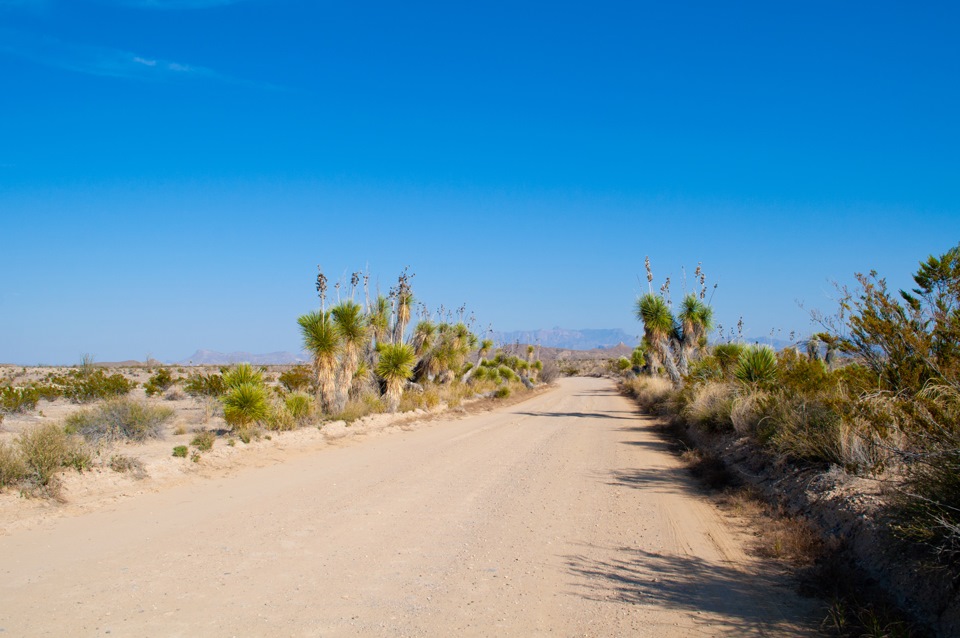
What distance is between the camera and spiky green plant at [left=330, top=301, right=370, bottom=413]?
19.3 metres

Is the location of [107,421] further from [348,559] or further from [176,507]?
[348,559]

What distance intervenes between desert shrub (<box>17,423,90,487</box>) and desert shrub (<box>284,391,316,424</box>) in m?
6.92

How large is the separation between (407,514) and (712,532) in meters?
4.09

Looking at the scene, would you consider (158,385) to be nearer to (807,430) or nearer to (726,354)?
(726,354)

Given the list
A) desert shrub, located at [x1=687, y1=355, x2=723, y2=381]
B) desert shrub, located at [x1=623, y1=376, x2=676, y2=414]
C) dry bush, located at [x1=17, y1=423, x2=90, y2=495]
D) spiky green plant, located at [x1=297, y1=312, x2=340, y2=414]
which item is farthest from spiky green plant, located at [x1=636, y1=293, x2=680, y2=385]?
dry bush, located at [x1=17, y1=423, x2=90, y2=495]

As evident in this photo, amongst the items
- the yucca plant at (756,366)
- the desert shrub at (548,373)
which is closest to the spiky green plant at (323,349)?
the yucca plant at (756,366)

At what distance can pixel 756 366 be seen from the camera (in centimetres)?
1730

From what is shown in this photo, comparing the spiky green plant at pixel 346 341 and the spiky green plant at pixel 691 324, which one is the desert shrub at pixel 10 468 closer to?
the spiky green plant at pixel 346 341

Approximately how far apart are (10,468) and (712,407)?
15.5 metres

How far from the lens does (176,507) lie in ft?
28.1

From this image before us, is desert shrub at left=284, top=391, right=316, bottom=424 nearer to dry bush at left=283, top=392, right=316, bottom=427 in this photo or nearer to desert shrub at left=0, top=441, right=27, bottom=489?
dry bush at left=283, top=392, right=316, bottom=427

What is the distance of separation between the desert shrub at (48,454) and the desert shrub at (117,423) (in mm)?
4358

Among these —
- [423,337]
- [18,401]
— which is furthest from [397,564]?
[423,337]

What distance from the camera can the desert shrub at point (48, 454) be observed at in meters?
8.53
